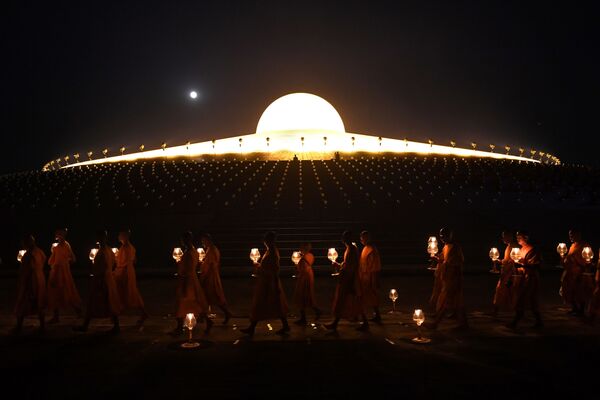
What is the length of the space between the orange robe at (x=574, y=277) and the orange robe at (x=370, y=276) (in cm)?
312

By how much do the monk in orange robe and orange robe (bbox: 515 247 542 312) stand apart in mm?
6752

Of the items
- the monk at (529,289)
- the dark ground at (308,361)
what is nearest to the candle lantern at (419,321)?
the dark ground at (308,361)

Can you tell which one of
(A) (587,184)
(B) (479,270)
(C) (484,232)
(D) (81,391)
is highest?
(A) (587,184)

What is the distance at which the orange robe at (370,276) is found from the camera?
26.8 ft

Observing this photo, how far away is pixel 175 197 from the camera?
66.4 feet

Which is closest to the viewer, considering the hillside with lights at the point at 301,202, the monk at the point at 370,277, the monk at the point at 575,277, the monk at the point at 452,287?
the monk at the point at 452,287

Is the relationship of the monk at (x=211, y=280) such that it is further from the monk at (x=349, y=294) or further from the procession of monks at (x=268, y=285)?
the monk at (x=349, y=294)

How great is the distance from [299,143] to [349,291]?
33599 mm

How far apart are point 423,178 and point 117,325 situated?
1801cm

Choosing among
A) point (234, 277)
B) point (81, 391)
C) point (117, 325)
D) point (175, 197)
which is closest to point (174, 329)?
point (117, 325)

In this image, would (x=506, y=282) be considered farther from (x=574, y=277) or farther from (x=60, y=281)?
(x=60, y=281)

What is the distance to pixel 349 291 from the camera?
7.77 metres

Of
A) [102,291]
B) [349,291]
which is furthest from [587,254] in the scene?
[102,291]

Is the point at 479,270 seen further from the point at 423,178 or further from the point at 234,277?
the point at 423,178
